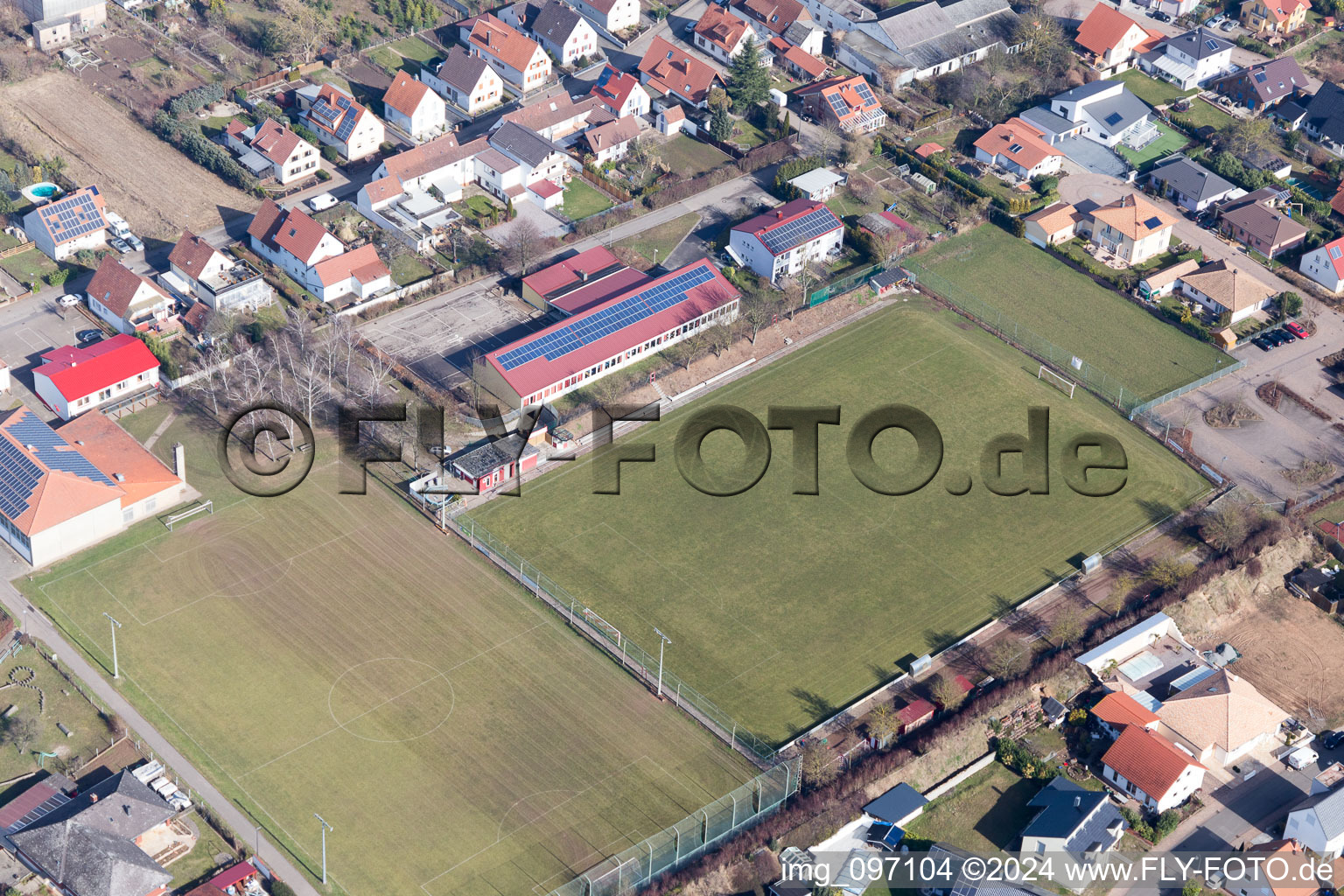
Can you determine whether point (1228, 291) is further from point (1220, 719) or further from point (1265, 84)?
point (1220, 719)

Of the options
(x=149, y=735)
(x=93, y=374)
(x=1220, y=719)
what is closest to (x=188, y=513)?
(x=93, y=374)

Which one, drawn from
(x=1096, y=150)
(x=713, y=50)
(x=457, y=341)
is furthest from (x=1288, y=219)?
(x=457, y=341)

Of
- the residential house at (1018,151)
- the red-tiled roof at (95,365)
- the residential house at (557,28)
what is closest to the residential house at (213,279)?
the red-tiled roof at (95,365)

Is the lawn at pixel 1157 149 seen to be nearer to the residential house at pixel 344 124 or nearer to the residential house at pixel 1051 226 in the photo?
the residential house at pixel 1051 226

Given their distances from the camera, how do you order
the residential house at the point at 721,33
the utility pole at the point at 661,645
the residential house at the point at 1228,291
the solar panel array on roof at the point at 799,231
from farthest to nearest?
the residential house at the point at 721,33 → the solar panel array on roof at the point at 799,231 → the residential house at the point at 1228,291 → the utility pole at the point at 661,645

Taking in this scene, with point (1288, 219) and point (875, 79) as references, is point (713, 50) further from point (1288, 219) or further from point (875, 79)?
point (1288, 219)
